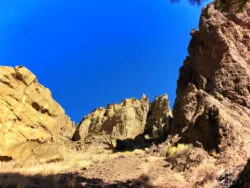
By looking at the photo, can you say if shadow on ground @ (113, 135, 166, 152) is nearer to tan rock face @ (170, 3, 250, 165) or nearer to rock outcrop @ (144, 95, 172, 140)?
rock outcrop @ (144, 95, 172, 140)

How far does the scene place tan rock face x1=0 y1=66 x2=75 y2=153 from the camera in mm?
24384

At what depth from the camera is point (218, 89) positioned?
68.4ft

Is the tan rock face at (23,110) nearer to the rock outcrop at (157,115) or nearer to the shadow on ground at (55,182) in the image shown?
the shadow on ground at (55,182)

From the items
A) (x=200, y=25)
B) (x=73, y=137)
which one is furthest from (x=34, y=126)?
(x=73, y=137)

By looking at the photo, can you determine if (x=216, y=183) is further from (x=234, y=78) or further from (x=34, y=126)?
(x=34, y=126)

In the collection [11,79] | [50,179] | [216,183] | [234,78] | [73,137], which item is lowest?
[216,183]

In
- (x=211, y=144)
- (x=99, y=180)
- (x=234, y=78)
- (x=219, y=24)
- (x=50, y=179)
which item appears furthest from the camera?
(x=219, y=24)

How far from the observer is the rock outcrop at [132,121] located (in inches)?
1746

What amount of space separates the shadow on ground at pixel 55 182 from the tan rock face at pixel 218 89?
4070mm

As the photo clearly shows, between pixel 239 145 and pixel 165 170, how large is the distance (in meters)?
3.53

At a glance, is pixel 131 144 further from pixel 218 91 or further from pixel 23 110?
pixel 218 91

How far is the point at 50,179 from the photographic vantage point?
1002cm

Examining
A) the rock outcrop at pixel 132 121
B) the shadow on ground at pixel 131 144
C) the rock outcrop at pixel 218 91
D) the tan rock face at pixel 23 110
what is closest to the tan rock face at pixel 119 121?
the rock outcrop at pixel 132 121

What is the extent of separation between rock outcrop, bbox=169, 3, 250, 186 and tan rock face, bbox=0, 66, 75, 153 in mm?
12165
